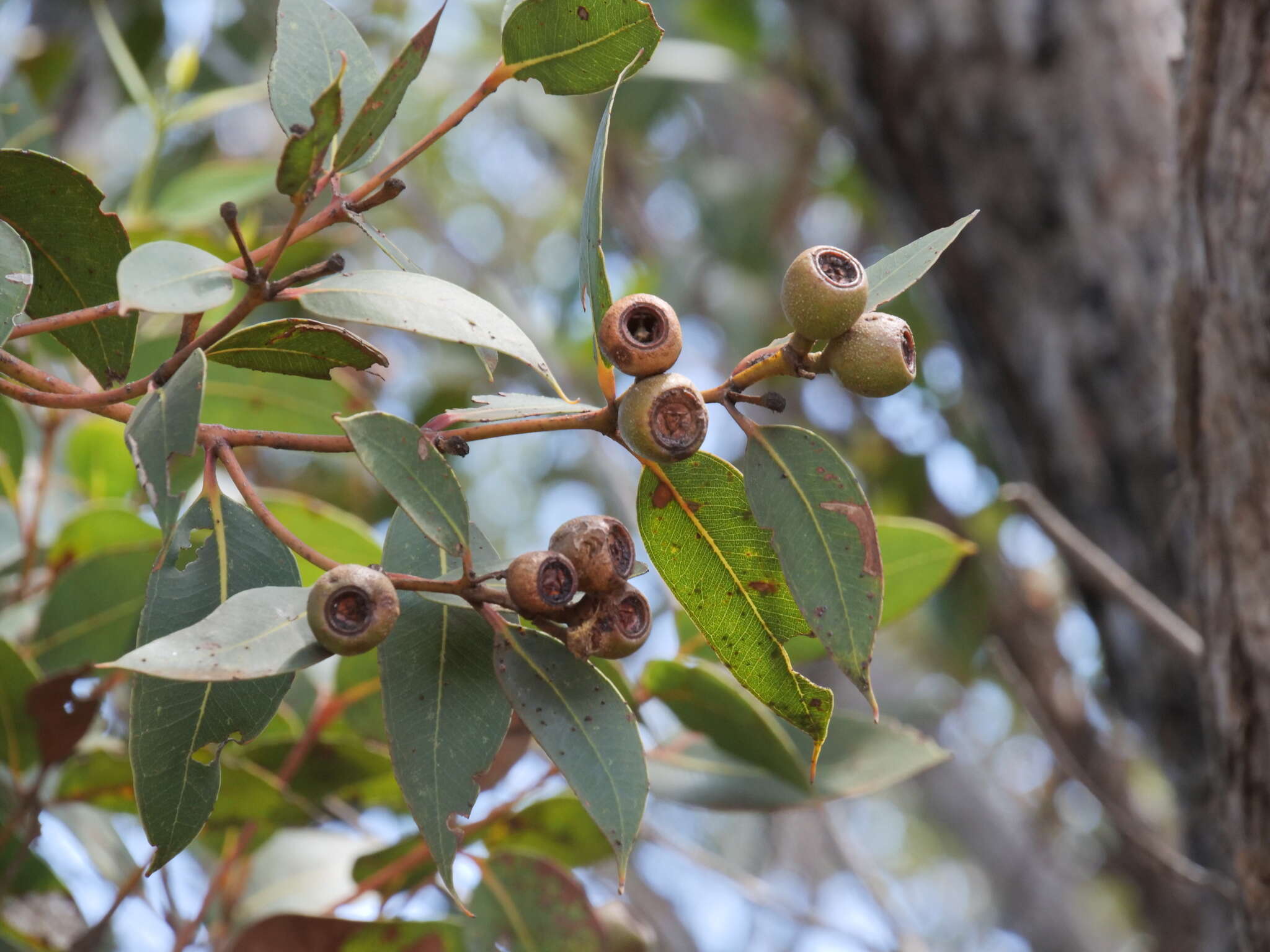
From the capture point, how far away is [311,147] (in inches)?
21.4

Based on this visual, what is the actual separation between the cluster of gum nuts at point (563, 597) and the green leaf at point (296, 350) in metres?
0.16

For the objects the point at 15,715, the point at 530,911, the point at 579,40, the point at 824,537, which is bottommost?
the point at 530,911

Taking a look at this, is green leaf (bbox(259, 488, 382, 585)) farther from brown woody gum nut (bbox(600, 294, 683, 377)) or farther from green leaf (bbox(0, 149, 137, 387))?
brown woody gum nut (bbox(600, 294, 683, 377))

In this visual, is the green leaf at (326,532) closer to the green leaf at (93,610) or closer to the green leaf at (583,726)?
the green leaf at (93,610)

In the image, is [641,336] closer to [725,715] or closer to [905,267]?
[905,267]

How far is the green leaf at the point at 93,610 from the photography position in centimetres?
104

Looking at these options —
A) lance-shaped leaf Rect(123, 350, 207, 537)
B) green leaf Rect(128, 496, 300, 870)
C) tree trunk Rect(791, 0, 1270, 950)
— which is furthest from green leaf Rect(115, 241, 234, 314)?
tree trunk Rect(791, 0, 1270, 950)

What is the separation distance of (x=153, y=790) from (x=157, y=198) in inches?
48.9

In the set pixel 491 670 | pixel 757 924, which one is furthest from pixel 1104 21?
pixel 757 924

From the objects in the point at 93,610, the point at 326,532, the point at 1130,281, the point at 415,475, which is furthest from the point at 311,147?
the point at 1130,281

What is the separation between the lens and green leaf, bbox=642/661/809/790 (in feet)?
3.00

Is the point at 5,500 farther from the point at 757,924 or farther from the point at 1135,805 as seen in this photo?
the point at 757,924

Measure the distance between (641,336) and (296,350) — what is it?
0.23 m

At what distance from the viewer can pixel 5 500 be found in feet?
4.30
